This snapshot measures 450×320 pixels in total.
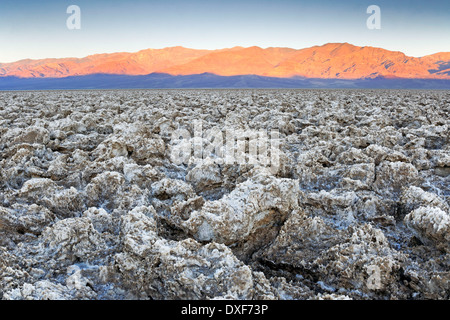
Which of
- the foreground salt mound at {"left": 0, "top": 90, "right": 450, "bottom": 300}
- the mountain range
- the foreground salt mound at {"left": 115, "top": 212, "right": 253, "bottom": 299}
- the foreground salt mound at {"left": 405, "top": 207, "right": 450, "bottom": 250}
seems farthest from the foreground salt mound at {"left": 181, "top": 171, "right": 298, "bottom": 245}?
the mountain range

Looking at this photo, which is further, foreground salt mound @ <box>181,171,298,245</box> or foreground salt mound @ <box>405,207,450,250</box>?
foreground salt mound @ <box>181,171,298,245</box>

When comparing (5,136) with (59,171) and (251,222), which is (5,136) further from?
(251,222)

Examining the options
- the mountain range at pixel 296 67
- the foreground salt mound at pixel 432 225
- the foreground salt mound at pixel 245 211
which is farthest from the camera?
the mountain range at pixel 296 67

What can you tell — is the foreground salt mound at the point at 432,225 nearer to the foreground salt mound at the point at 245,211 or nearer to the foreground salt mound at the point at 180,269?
the foreground salt mound at the point at 245,211

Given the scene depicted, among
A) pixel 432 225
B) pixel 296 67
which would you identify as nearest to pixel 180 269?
pixel 432 225

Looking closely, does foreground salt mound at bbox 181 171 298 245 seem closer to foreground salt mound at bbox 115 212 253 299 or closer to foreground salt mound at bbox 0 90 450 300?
foreground salt mound at bbox 0 90 450 300

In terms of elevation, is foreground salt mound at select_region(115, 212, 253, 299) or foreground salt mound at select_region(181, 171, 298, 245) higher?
foreground salt mound at select_region(181, 171, 298, 245)

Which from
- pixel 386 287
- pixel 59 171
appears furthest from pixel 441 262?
pixel 59 171

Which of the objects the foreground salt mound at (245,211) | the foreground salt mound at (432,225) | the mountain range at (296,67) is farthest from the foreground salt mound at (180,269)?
the mountain range at (296,67)

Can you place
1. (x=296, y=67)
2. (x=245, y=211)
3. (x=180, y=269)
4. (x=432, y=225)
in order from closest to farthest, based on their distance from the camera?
(x=180, y=269)
(x=432, y=225)
(x=245, y=211)
(x=296, y=67)

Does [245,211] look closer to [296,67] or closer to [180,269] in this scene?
[180,269]

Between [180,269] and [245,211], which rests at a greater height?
[245,211]

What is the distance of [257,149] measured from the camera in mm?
3557
